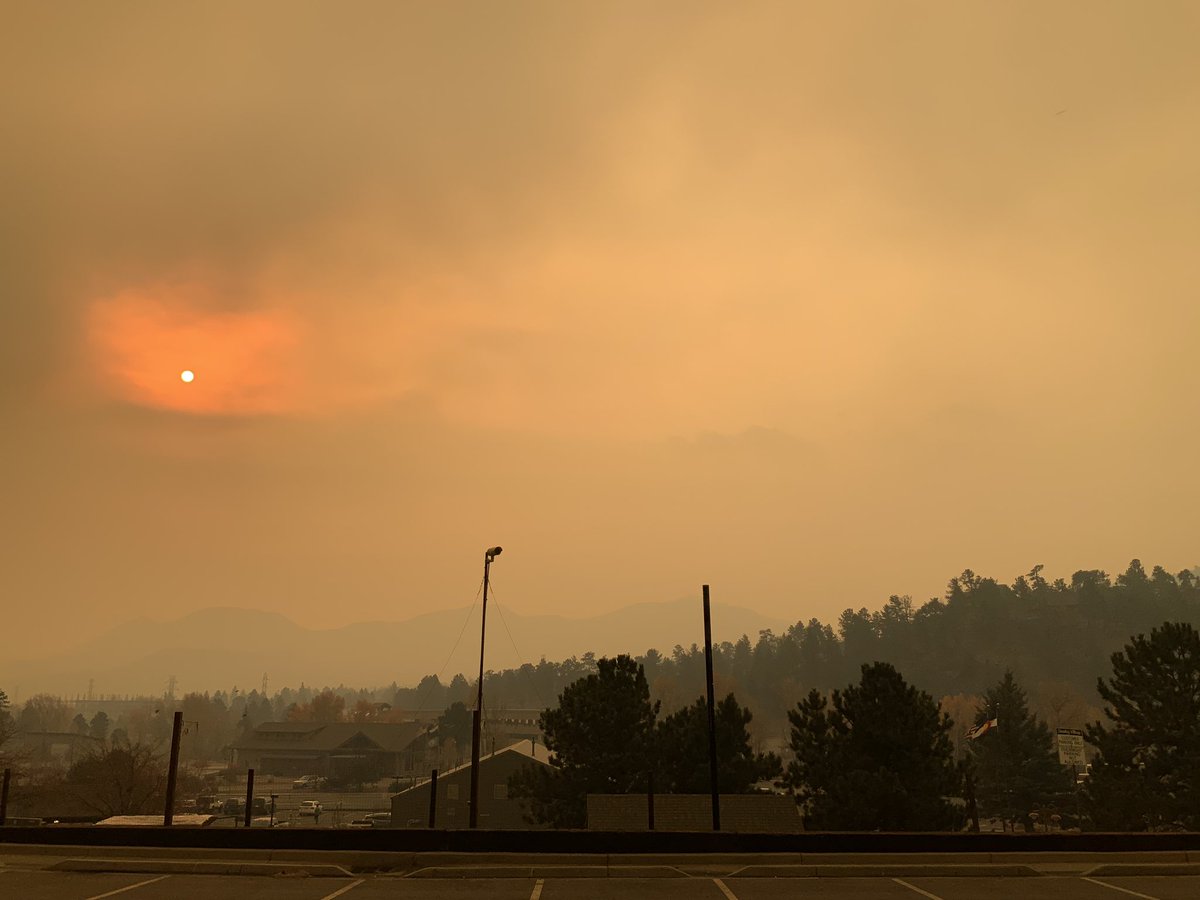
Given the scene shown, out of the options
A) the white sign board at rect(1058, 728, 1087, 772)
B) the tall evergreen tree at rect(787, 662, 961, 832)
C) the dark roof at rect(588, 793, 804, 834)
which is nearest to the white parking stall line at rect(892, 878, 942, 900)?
the white sign board at rect(1058, 728, 1087, 772)

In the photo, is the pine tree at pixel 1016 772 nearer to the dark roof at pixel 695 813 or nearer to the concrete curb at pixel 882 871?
the dark roof at pixel 695 813

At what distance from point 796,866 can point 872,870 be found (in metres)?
1.70

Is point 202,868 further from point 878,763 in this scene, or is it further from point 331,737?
point 331,737

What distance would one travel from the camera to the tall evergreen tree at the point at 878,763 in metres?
44.7

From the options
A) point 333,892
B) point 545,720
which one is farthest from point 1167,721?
point 333,892

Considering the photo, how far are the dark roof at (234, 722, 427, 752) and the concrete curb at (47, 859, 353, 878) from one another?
140 m

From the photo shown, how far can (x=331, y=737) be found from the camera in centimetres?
15788

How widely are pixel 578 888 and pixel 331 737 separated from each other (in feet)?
507

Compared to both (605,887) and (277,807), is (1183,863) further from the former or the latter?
(277,807)

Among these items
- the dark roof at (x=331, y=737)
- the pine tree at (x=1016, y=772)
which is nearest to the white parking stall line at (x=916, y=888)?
the pine tree at (x=1016, y=772)

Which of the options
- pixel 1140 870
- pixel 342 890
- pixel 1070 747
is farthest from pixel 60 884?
pixel 1070 747

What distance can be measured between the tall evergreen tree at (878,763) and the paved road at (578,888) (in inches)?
1063

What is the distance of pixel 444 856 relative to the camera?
64.7 feet

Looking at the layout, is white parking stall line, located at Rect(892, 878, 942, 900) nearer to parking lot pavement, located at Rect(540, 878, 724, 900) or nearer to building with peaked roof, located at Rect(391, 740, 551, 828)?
parking lot pavement, located at Rect(540, 878, 724, 900)
